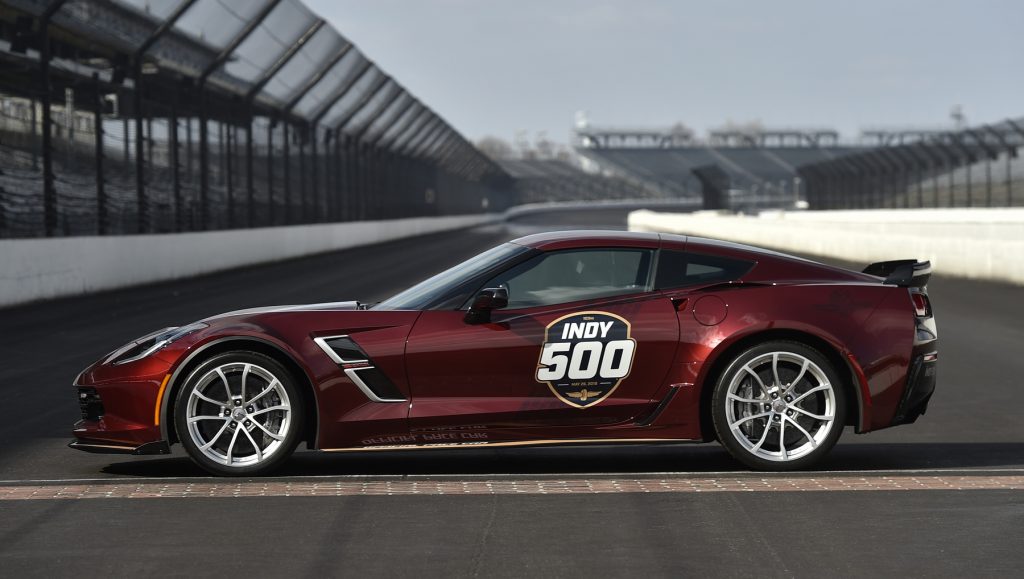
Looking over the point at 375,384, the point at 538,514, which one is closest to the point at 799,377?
the point at 538,514

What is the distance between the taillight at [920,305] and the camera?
6586 mm

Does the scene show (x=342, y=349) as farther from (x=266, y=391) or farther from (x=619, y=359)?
(x=619, y=359)

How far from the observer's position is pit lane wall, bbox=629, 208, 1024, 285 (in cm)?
2144

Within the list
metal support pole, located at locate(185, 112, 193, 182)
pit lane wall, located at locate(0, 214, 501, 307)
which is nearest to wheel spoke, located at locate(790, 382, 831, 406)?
pit lane wall, located at locate(0, 214, 501, 307)

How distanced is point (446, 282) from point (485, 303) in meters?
0.47

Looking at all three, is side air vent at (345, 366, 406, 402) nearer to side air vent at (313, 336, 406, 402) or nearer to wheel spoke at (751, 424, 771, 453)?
side air vent at (313, 336, 406, 402)

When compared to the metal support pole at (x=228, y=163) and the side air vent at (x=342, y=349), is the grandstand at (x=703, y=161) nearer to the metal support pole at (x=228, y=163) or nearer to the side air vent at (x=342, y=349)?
the metal support pole at (x=228, y=163)

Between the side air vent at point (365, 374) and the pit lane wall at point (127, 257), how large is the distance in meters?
12.3

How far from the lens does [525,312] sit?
6.39 m

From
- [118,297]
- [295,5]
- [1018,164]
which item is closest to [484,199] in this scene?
[1018,164]

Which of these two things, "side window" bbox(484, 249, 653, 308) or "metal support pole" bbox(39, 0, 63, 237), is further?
"metal support pole" bbox(39, 0, 63, 237)

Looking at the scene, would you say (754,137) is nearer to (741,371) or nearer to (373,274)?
(373,274)

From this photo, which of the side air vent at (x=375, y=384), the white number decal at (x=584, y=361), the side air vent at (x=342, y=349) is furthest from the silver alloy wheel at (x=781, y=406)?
the side air vent at (x=342, y=349)

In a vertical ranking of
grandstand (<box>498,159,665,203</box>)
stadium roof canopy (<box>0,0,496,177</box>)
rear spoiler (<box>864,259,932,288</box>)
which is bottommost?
rear spoiler (<box>864,259,932,288</box>)
